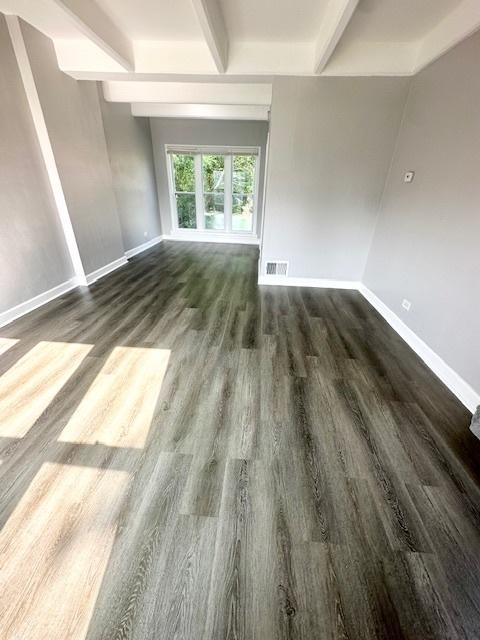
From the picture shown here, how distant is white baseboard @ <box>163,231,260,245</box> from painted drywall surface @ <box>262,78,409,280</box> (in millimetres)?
3422

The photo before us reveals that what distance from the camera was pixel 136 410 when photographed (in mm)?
1707

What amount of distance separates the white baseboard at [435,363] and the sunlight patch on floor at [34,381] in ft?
9.47

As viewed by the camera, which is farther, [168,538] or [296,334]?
[296,334]

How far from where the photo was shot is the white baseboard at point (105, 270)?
12.8 feet

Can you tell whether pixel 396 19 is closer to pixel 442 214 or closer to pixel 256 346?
pixel 442 214

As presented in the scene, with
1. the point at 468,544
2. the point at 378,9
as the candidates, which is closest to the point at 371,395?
the point at 468,544

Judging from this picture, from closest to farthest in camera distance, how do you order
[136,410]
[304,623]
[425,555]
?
1. [304,623]
2. [425,555]
3. [136,410]

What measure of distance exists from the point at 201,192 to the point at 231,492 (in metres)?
6.88

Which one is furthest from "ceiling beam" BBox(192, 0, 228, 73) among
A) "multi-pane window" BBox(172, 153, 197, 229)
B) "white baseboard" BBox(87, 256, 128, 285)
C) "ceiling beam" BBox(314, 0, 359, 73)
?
"multi-pane window" BBox(172, 153, 197, 229)

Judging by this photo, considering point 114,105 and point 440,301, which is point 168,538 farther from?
point 114,105

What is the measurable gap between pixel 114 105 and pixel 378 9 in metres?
4.23

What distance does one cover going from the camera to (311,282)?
3.97m

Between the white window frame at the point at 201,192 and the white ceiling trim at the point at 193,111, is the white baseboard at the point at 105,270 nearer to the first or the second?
the white window frame at the point at 201,192

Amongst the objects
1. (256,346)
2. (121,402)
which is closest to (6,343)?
(121,402)
